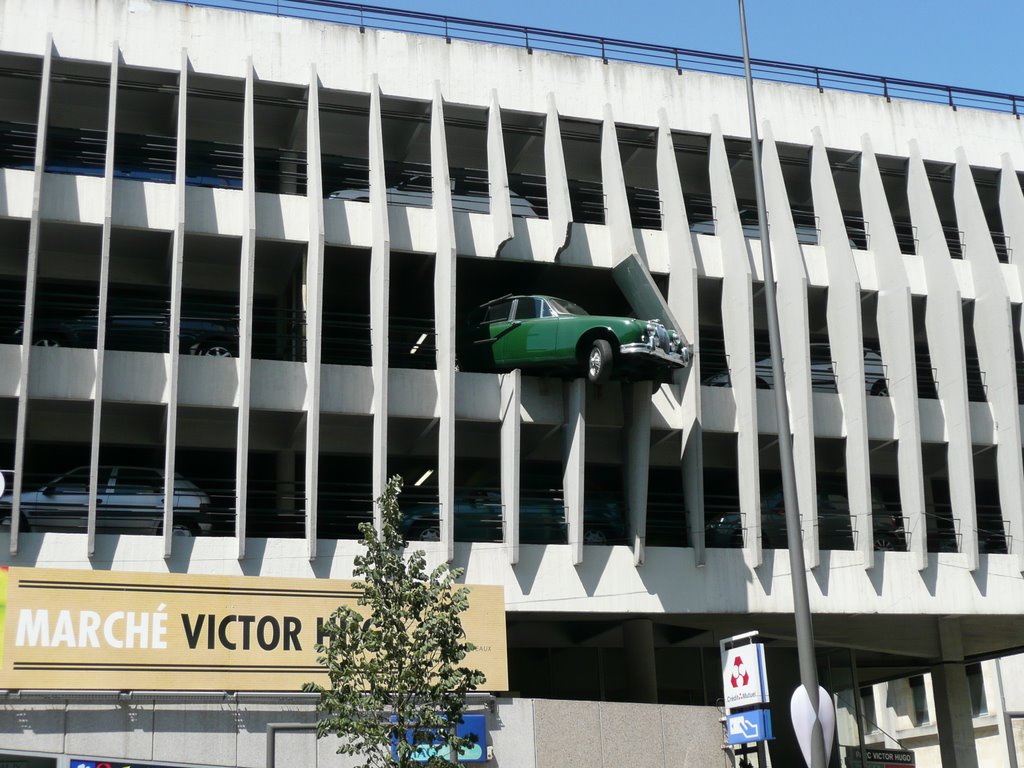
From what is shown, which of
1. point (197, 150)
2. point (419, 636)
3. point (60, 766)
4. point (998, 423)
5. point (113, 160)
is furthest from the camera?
point (998, 423)

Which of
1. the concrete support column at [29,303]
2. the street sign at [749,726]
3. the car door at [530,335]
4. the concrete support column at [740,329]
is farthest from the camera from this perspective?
the concrete support column at [740,329]

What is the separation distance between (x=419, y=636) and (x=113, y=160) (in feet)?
36.4

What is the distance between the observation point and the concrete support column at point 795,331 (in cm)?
2422

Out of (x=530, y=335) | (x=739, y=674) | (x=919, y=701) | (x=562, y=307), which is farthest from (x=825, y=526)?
(x=919, y=701)

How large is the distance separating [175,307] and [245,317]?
1193mm

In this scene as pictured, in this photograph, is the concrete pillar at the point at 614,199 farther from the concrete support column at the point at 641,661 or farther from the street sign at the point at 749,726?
the street sign at the point at 749,726

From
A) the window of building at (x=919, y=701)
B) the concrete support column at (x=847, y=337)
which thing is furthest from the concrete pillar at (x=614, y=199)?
the window of building at (x=919, y=701)

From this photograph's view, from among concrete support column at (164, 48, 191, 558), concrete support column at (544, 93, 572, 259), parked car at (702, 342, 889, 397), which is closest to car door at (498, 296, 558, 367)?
concrete support column at (544, 93, 572, 259)

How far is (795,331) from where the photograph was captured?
25219 millimetres

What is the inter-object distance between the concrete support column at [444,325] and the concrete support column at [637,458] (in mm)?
3479

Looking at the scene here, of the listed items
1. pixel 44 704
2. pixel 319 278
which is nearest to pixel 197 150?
pixel 319 278

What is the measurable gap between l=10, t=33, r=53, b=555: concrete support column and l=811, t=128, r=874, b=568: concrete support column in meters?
15.3

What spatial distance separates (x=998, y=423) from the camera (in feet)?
86.7

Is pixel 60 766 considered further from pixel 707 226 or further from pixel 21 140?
pixel 707 226
